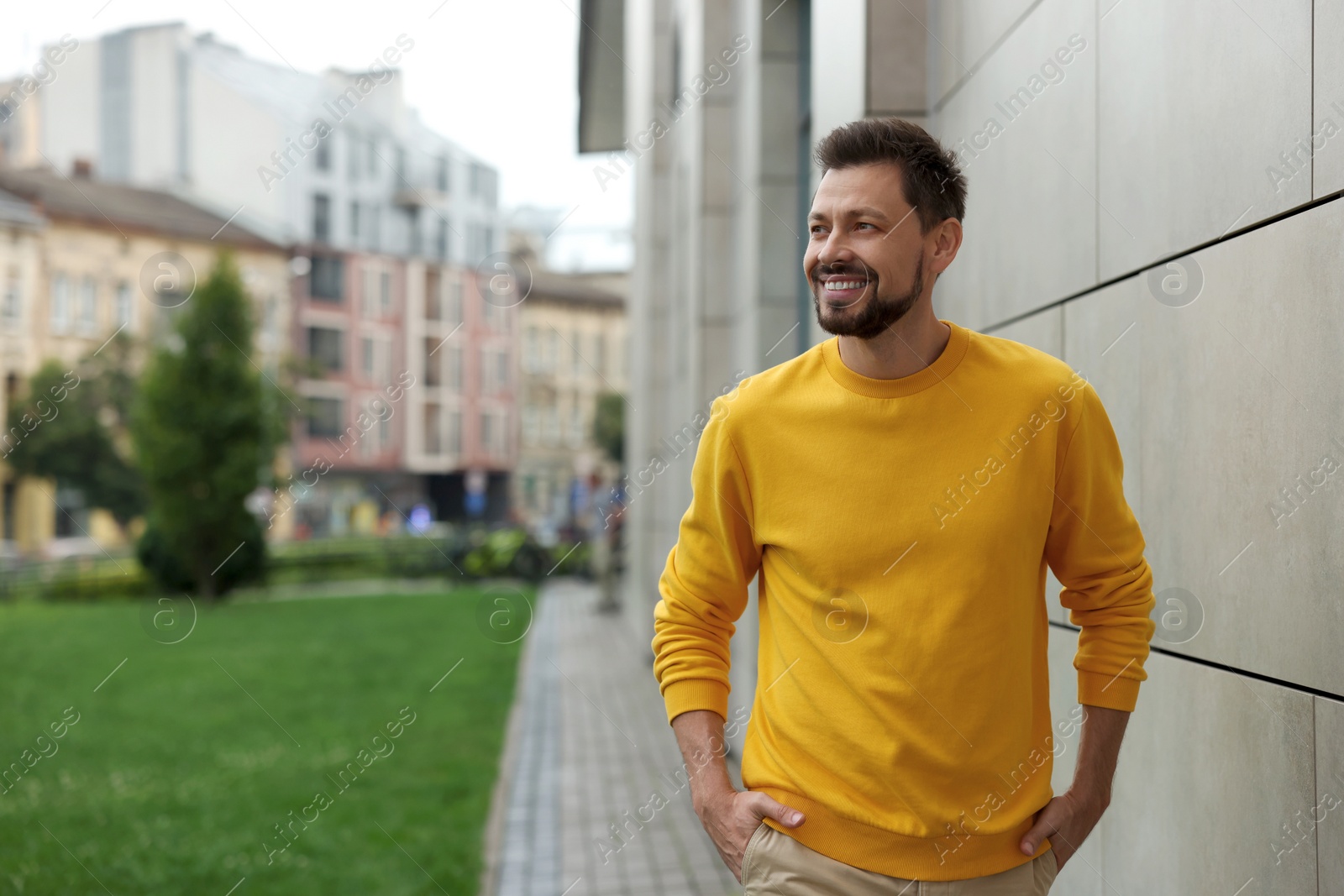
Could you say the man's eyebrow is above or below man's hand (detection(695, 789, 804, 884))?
above

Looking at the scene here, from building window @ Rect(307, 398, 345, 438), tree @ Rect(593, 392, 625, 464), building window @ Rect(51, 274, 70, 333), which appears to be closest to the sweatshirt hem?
tree @ Rect(593, 392, 625, 464)

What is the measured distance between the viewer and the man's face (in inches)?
81.0

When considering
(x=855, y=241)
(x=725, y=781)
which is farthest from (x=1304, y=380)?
(x=725, y=781)

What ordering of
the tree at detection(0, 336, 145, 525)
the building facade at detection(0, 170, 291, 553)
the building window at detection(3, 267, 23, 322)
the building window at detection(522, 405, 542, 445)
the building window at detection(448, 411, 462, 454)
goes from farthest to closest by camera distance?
the building window at detection(522, 405, 542, 445) → the building window at detection(448, 411, 462, 454) → the building facade at detection(0, 170, 291, 553) → the building window at detection(3, 267, 23, 322) → the tree at detection(0, 336, 145, 525)

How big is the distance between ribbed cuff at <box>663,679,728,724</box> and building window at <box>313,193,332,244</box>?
2182 inches

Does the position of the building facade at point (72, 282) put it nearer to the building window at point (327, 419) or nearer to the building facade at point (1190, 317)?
the building window at point (327, 419)

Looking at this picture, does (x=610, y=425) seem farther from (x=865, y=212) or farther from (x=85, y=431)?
(x=865, y=212)

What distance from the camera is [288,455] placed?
162 feet

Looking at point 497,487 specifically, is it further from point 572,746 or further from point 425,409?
point 572,746

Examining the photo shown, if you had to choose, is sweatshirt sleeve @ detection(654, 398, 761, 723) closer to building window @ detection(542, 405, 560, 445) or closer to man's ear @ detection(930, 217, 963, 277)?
man's ear @ detection(930, 217, 963, 277)

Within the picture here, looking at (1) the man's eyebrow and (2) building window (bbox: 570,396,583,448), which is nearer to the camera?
(1) the man's eyebrow

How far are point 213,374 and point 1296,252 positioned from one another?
81.1 ft

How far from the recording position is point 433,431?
180 ft

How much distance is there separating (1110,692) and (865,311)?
85 centimetres
